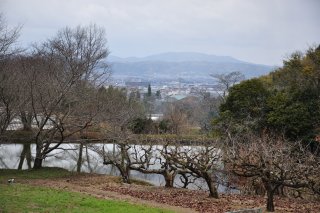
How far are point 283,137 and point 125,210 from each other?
15.4 m

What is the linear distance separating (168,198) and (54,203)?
5240mm

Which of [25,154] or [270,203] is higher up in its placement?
[270,203]

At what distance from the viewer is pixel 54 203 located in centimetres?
1338

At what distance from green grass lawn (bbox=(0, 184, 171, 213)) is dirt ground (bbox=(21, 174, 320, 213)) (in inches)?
55.5

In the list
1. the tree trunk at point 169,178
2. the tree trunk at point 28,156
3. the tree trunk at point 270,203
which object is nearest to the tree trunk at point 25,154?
the tree trunk at point 28,156

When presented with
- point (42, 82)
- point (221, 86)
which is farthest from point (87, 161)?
point (221, 86)

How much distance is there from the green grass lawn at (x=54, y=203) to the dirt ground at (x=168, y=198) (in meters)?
1.41

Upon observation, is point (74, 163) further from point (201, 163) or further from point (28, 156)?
point (201, 163)

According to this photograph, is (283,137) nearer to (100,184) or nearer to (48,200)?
(100,184)

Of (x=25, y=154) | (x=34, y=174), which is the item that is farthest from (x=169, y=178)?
A: (x=25, y=154)

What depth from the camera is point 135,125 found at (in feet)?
137

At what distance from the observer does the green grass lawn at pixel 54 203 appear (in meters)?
12.5

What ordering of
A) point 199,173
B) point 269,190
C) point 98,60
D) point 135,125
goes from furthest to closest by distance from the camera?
point 135,125 < point 98,60 < point 199,173 < point 269,190

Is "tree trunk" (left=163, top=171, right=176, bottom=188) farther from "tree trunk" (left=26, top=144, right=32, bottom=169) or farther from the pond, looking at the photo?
"tree trunk" (left=26, top=144, right=32, bottom=169)
